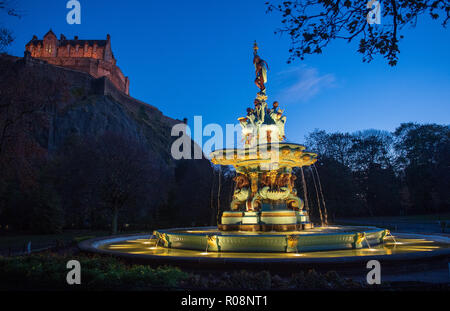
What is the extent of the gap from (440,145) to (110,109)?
215ft

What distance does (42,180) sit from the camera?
1494 inches

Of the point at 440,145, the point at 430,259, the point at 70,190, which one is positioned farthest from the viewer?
the point at 440,145

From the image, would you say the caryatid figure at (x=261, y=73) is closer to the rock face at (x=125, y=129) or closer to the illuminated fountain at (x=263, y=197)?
the illuminated fountain at (x=263, y=197)

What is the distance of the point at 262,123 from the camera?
14969 millimetres

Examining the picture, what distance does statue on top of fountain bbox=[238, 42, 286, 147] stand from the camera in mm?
14805

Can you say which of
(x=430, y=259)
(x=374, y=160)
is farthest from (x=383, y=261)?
(x=374, y=160)

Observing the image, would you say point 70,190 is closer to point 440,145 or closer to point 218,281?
point 218,281

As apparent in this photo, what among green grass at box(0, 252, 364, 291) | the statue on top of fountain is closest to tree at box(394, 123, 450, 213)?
the statue on top of fountain

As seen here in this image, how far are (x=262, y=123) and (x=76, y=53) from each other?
87236 mm

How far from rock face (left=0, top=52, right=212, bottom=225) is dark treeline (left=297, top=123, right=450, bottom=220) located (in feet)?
66.2

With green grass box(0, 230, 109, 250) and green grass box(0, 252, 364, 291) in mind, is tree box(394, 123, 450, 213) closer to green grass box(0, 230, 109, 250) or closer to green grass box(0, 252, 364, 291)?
green grass box(0, 230, 109, 250)

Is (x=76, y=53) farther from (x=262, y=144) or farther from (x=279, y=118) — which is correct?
(x=262, y=144)

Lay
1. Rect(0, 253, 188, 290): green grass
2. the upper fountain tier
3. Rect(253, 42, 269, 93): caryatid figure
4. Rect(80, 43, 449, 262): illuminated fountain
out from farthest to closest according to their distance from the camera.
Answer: Rect(253, 42, 269, 93): caryatid figure → the upper fountain tier → Rect(80, 43, 449, 262): illuminated fountain → Rect(0, 253, 188, 290): green grass

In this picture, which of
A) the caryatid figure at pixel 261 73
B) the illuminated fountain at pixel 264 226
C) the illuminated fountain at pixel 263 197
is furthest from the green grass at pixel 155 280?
the caryatid figure at pixel 261 73
